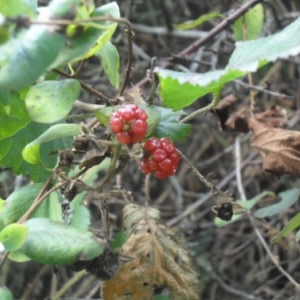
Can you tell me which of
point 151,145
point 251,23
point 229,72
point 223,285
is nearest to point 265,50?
point 229,72

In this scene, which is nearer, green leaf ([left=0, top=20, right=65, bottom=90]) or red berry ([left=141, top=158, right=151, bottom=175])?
green leaf ([left=0, top=20, right=65, bottom=90])

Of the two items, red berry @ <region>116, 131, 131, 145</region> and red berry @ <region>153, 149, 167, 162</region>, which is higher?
red berry @ <region>116, 131, 131, 145</region>

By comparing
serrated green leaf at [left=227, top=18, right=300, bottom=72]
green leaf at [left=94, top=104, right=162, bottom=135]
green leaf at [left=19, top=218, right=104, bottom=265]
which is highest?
serrated green leaf at [left=227, top=18, right=300, bottom=72]

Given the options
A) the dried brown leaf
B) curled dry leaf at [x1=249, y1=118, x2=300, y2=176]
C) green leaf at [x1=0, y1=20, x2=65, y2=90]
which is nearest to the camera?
green leaf at [x1=0, y1=20, x2=65, y2=90]

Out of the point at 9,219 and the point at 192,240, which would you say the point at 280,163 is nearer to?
the point at 9,219

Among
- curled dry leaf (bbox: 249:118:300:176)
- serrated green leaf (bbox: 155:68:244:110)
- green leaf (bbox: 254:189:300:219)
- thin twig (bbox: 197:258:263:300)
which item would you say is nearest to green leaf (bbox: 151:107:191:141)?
serrated green leaf (bbox: 155:68:244:110)

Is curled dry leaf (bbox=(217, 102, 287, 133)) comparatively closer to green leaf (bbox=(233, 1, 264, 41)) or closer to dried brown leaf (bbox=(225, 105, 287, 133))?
dried brown leaf (bbox=(225, 105, 287, 133))

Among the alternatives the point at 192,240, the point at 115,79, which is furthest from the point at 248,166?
the point at 115,79
